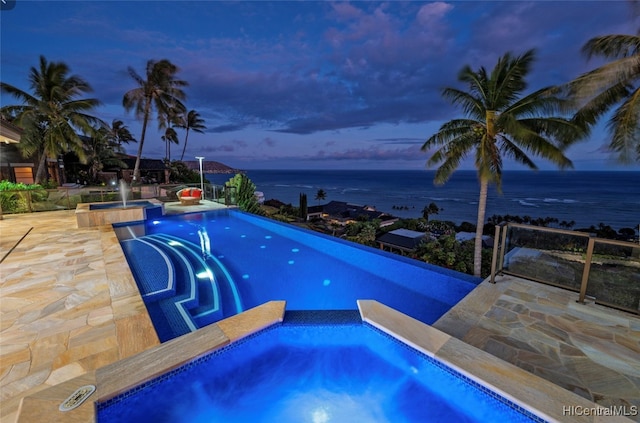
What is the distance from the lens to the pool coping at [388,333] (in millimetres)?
1928

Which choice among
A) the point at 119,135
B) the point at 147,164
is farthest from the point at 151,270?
Answer: the point at 119,135

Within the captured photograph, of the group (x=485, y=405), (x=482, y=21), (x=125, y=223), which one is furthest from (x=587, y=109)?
(x=125, y=223)

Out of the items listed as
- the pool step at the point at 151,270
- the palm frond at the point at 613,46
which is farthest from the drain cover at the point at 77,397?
the palm frond at the point at 613,46

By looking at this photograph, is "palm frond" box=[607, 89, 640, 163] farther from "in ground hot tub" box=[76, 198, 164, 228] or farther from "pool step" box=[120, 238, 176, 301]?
"in ground hot tub" box=[76, 198, 164, 228]

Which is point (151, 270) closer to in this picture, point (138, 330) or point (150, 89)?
point (138, 330)

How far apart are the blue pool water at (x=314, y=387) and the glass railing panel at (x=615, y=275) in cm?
303

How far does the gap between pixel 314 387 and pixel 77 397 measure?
6.86 ft

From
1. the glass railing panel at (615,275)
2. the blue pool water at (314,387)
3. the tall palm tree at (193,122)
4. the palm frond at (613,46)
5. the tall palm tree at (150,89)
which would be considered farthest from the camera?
the tall palm tree at (193,122)

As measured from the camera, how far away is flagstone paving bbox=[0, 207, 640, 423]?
2.53 meters

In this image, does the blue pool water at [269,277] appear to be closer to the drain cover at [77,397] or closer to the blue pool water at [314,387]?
the blue pool water at [314,387]

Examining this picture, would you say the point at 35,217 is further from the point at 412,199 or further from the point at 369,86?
the point at 412,199

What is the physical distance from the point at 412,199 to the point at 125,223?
68978 millimetres

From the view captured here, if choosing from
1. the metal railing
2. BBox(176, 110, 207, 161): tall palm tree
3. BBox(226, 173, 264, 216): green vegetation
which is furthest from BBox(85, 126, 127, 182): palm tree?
the metal railing

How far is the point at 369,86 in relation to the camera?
2830cm
